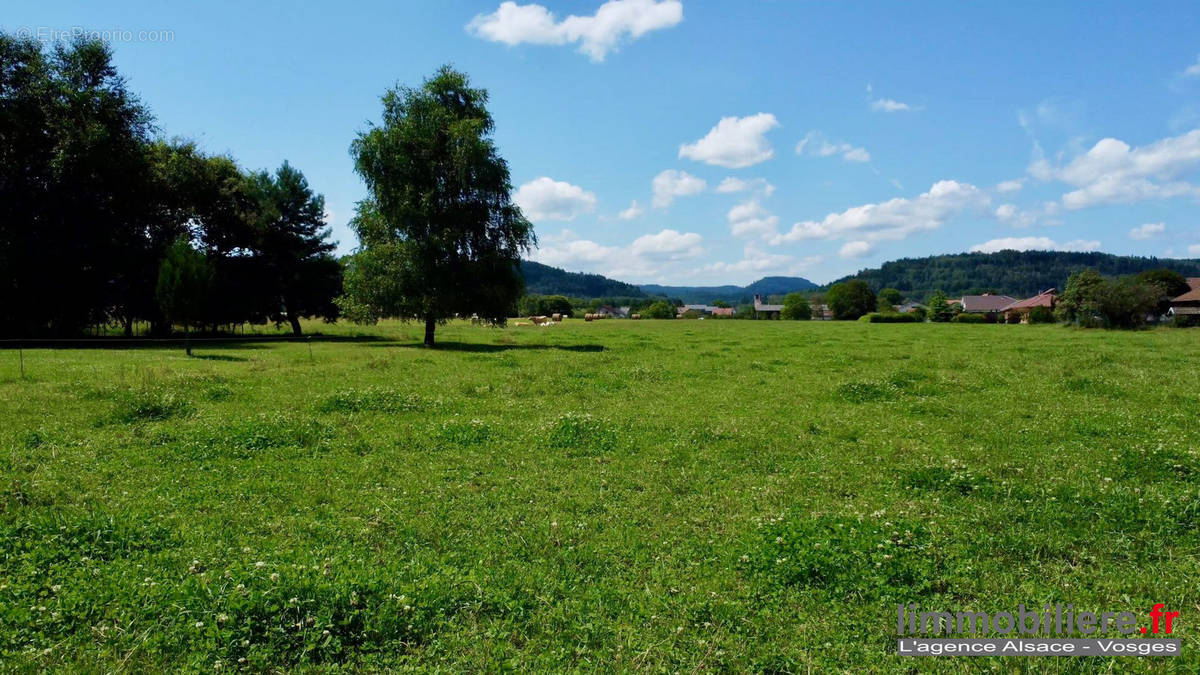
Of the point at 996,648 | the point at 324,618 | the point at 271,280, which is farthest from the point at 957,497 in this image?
the point at 271,280

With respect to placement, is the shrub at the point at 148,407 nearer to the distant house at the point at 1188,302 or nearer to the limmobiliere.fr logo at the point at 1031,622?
the limmobiliere.fr logo at the point at 1031,622

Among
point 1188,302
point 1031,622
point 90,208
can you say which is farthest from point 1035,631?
point 1188,302

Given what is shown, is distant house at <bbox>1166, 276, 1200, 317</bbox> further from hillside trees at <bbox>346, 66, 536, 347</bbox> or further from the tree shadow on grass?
hillside trees at <bbox>346, 66, 536, 347</bbox>

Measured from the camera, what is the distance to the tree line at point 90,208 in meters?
38.6

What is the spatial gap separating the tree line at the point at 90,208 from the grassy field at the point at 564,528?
28638 millimetres

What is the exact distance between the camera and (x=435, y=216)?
137 feet

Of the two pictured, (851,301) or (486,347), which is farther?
(851,301)

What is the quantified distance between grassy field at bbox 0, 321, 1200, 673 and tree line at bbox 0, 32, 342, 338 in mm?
28638

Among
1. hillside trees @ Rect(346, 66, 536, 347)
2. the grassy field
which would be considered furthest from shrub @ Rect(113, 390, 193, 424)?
hillside trees @ Rect(346, 66, 536, 347)

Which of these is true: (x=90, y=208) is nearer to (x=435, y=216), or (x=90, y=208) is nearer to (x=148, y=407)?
(x=435, y=216)

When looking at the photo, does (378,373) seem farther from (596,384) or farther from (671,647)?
(671,647)

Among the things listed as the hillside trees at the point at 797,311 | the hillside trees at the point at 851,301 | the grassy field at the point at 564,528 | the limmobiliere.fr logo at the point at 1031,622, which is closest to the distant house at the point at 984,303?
the hillside trees at the point at 851,301

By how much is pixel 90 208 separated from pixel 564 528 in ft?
165

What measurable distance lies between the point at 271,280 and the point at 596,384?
47821 millimetres
